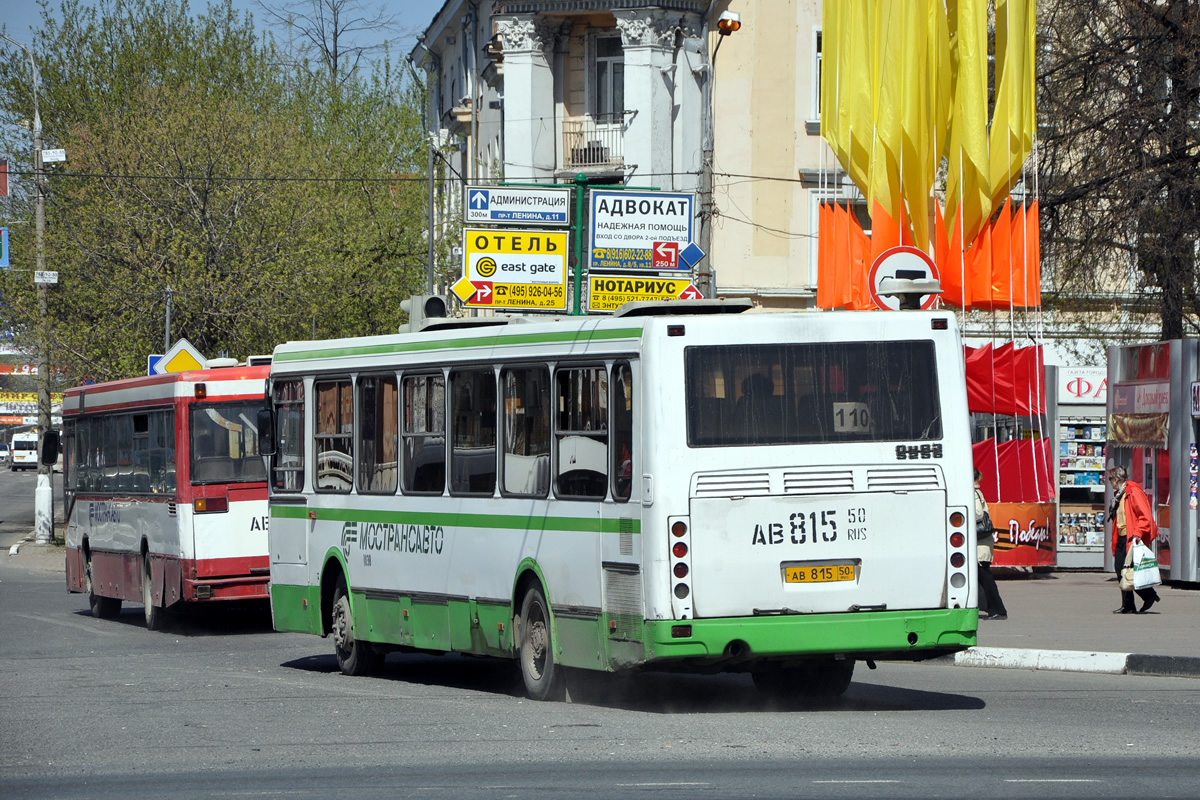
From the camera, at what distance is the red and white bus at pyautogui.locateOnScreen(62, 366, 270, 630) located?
20.1 metres

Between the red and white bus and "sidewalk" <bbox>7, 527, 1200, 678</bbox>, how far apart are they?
8.02 metres

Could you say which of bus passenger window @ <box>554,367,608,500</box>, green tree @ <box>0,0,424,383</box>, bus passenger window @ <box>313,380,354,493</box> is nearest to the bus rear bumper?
bus passenger window @ <box>554,367,608,500</box>

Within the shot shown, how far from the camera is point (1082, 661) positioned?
1491 cm

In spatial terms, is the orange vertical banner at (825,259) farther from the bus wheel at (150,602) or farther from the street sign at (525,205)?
the bus wheel at (150,602)

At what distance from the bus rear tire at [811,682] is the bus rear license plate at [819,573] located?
1364 mm

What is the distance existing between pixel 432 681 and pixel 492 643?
1782 mm

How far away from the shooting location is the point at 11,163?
43.3 meters

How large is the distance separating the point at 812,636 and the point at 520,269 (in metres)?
13.6

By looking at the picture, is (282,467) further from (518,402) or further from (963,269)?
(963,269)

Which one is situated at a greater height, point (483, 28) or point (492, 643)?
point (483, 28)

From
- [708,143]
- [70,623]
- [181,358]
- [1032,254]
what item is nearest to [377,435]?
[70,623]

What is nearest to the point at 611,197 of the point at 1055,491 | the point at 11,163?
the point at 1055,491

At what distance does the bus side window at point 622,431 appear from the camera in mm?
11547

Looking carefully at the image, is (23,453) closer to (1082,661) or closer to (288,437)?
(288,437)
